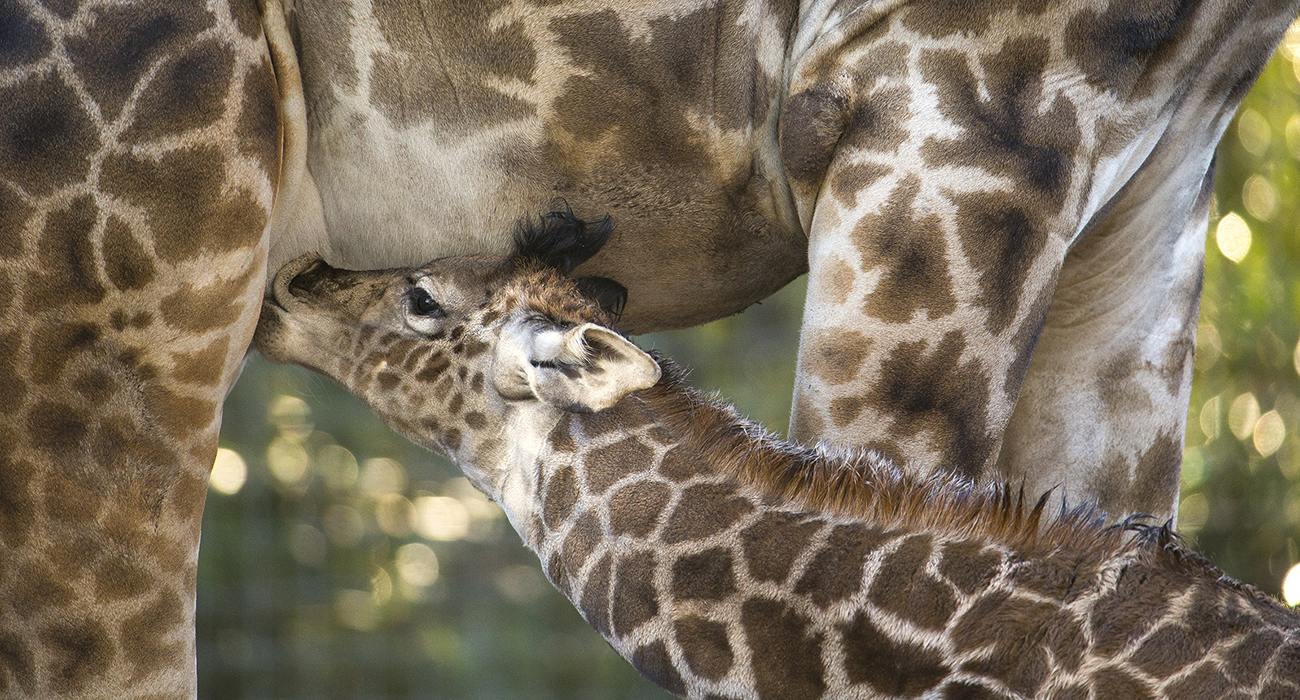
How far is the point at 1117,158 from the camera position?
75.6 inches

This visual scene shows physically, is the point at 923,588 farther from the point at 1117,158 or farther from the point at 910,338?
the point at 1117,158

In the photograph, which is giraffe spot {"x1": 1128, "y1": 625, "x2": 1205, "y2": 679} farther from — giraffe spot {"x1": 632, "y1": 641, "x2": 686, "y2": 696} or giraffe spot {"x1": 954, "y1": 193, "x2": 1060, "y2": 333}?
giraffe spot {"x1": 632, "y1": 641, "x2": 686, "y2": 696}

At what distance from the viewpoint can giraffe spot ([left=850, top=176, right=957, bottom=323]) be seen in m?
1.87

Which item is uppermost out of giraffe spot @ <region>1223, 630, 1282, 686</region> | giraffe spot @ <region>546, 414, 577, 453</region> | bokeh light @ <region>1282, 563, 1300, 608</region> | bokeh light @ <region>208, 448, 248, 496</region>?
giraffe spot @ <region>1223, 630, 1282, 686</region>

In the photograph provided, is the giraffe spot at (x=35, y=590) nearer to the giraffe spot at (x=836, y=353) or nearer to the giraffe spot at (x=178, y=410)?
the giraffe spot at (x=178, y=410)

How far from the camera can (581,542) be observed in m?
2.00

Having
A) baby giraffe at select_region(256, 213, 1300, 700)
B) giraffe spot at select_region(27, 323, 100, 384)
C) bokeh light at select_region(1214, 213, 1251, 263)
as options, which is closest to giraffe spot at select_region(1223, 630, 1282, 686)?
baby giraffe at select_region(256, 213, 1300, 700)

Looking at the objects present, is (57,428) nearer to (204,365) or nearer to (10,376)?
(10,376)

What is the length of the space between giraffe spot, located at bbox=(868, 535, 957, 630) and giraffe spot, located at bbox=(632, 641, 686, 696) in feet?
1.06

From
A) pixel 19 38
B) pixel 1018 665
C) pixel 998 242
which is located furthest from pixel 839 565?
pixel 19 38

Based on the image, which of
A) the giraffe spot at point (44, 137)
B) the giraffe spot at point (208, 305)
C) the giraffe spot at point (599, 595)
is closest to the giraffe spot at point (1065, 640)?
the giraffe spot at point (599, 595)

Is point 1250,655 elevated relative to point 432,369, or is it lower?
elevated

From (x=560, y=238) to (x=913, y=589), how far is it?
0.85 m

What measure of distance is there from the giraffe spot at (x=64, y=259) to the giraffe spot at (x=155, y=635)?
47 cm
